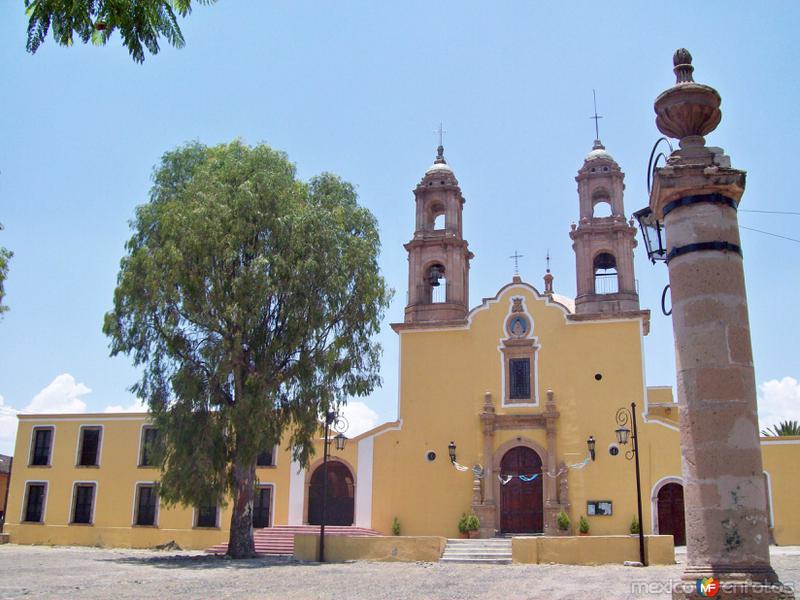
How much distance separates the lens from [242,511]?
1900 cm

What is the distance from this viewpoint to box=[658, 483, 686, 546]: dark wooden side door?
2245 cm

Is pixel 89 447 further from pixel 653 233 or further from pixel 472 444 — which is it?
pixel 653 233

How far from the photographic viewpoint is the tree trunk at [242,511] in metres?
19.0

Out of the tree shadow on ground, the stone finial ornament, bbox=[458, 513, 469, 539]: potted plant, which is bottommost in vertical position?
the tree shadow on ground

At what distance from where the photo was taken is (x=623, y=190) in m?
26.9

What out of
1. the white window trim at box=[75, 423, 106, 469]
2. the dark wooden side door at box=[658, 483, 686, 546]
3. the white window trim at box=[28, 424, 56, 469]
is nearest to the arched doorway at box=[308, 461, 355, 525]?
the white window trim at box=[75, 423, 106, 469]

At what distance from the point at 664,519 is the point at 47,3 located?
21385mm

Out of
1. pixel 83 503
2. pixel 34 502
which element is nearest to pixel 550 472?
pixel 83 503

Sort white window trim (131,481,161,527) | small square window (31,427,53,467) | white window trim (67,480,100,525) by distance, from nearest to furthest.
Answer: white window trim (131,481,161,527)
white window trim (67,480,100,525)
small square window (31,427,53,467)

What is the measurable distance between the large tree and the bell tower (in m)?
8.22

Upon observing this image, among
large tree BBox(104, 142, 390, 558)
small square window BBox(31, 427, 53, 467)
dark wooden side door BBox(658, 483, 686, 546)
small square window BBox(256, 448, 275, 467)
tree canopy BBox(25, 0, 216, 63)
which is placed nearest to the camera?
tree canopy BBox(25, 0, 216, 63)

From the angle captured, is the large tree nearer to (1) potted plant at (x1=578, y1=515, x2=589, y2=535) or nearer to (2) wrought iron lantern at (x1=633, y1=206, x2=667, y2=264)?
(1) potted plant at (x1=578, y1=515, x2=589, y2=535)

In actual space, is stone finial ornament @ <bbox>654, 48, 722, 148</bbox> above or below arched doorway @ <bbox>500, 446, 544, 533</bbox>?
above

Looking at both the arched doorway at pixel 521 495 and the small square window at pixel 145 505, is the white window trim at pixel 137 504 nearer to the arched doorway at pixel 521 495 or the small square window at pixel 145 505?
the small square window at pixel 145 505
